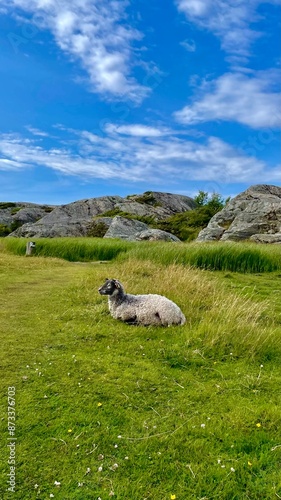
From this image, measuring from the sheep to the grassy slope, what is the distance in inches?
9.4

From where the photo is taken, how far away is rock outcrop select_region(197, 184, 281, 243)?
90.8 feet

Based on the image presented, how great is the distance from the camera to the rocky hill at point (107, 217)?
32938 millimetres

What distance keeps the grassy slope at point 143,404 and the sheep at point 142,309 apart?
0.78 ft

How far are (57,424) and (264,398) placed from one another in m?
2.63

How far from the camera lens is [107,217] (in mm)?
39688

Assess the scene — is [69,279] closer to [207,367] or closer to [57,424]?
[207,367]

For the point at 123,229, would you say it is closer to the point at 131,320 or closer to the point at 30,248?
the point at 30,248

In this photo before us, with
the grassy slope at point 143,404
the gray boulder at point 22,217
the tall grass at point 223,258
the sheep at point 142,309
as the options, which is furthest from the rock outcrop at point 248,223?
the gray boulder at point 22,217

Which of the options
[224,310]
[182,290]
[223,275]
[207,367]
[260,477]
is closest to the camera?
[260,477]

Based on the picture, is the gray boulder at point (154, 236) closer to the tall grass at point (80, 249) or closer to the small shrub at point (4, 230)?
the tall grass at point (80, 249)

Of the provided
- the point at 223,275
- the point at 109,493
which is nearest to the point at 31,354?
the point at 109,493

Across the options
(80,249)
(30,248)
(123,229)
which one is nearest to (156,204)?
(123,229)

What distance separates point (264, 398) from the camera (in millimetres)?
4816

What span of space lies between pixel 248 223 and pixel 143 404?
2646 cm
